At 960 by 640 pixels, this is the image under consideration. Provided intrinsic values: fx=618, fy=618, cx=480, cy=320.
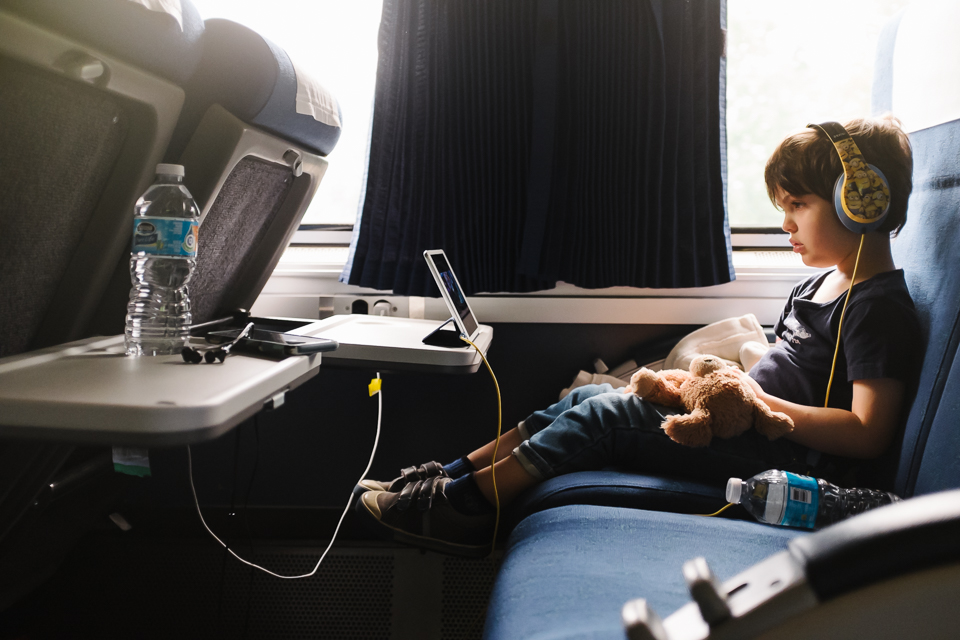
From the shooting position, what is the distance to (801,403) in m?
1.27

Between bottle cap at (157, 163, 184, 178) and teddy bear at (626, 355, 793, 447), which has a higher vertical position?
bottle cap at (157, 163, 184, 178)

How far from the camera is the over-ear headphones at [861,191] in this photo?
1.16 meters

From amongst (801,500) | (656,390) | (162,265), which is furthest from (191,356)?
(801,500)

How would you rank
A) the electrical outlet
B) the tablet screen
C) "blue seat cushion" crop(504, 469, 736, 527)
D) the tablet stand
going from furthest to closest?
the electrical outlet
the tablet screen
the tablet stand
"blue seat cushion" crop(504, 469, 736, 527)

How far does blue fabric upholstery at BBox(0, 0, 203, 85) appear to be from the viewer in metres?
0.61

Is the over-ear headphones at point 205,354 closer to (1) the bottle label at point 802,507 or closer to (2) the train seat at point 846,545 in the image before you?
(2) the train seat at point 846,545

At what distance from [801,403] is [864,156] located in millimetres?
506

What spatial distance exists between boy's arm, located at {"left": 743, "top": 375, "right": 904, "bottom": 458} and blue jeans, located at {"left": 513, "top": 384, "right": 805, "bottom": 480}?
0.06 metres

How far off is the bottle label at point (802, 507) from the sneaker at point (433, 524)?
544 millimetres

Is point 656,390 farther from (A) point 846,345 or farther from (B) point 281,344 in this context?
(B) point 281,344


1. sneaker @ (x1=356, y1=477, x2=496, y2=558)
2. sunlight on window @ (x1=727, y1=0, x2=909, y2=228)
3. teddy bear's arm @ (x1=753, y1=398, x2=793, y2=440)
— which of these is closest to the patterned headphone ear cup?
sneaker @ (x1=356, y1=477, x2=496, y2=558)

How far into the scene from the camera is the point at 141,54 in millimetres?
720

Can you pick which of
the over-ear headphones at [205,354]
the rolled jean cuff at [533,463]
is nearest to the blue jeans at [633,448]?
the rolled jean cuff at [533,463]

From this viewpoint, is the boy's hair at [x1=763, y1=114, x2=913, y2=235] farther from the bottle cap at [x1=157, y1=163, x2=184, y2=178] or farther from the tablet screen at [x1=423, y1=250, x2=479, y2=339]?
the bottle cap at [x1=157, y1=163, x2=184, y2=178]
